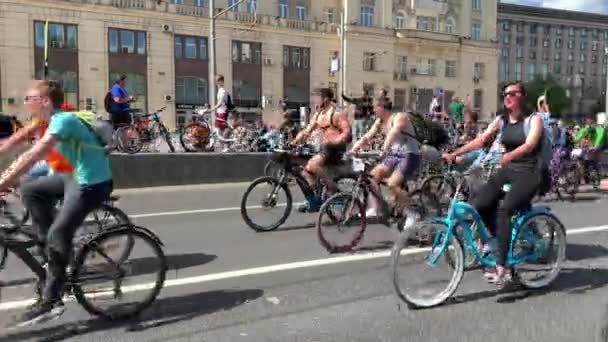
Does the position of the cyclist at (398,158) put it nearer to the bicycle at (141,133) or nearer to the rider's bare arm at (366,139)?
the rider's bare arm at (366,139)

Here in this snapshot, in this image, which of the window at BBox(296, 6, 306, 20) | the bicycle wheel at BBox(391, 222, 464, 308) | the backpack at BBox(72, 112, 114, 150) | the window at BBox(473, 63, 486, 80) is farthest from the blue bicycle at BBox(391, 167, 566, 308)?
the window at BBox(473, 63, 486, 80)

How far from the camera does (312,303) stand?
17.3 feet

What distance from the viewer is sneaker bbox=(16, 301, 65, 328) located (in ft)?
14.7

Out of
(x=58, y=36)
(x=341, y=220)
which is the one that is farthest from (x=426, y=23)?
(x=341, y=220)

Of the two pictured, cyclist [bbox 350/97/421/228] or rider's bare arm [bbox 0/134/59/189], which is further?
cyclist [bbox 350/97/421/228]

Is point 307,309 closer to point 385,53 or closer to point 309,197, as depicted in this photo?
point 309,197

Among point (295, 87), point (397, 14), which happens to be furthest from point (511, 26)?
point (295, 87)

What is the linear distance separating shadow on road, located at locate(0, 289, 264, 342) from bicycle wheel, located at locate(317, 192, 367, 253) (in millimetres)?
1747

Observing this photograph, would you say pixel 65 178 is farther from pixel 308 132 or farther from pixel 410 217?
pixel 308 132

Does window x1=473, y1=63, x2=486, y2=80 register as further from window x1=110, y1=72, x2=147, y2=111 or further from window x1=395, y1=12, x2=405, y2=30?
window x1=110, y1=72, x2=147, y2=111

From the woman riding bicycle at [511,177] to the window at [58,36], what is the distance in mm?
41458

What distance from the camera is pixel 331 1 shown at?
54.8 metres

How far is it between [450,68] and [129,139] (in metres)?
53.2

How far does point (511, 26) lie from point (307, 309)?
379 feet
